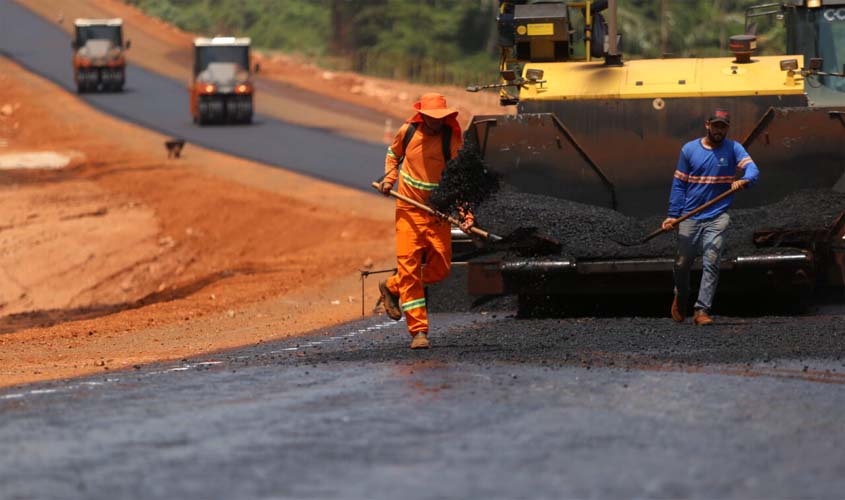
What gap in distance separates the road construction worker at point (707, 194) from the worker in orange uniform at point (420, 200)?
2123 millimetres

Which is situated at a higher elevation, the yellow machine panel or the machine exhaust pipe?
the machine exhaust pipe

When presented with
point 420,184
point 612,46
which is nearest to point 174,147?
point 612,46

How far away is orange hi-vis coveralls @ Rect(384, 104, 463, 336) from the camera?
9984mm

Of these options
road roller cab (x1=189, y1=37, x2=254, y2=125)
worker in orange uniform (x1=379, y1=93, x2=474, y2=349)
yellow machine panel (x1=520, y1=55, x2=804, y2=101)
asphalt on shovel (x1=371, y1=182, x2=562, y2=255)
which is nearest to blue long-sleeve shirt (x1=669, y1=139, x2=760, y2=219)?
asphalt on shovel (x1=371, y1=182, x2=562, y2=255)

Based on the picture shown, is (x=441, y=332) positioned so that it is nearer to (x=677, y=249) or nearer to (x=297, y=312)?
(x=677, y=249)

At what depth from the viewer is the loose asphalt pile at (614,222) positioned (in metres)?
12.0

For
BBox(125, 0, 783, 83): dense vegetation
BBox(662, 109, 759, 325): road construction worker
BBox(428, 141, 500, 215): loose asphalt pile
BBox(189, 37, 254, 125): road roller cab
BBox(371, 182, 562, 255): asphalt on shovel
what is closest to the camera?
BBox(428, 141, 500, 215): loose asphalt pile

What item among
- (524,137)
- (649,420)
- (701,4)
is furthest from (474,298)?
(701,4)

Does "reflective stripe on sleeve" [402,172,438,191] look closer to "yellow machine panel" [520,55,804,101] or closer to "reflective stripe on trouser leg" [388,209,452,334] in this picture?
"reflective stripe on trouser leg" [388,209,452,334]

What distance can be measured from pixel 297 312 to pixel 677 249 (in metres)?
5.52

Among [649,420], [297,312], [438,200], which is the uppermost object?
[438,200]

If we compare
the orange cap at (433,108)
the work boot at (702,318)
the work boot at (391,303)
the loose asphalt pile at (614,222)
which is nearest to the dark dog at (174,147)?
the loose asphalt pile at (614,222)

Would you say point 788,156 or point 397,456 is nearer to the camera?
point 397,456

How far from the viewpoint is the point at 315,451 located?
638 cm
